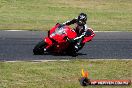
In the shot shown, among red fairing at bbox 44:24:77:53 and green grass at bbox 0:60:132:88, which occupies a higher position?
red fairing at bbox 44:24:77:53

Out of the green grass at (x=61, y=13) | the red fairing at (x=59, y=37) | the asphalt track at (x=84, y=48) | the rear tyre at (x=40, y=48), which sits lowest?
the green grass at (x=61, y=13)

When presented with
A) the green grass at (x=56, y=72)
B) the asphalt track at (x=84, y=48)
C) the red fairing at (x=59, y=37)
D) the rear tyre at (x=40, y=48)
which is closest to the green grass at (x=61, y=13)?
the asphalt track at (x=84, y=48)

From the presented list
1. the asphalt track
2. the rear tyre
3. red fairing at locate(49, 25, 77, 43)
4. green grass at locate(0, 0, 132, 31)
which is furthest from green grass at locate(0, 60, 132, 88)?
green grass at locate(0, 0, 132, 31)

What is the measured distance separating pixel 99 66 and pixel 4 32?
806 cm

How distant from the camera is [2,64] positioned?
1482 cm

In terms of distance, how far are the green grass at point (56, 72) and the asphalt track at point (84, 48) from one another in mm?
1297

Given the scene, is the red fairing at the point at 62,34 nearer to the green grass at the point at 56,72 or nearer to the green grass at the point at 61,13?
the green grass at the point at 56,72

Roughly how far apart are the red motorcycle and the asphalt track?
0.94ft

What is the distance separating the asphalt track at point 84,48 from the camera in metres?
16.9

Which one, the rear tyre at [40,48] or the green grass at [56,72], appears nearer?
the green grass at [56,72]

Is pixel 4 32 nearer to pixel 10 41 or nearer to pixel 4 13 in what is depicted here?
pixel 10 41

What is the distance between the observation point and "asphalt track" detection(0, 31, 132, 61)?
16.9 m

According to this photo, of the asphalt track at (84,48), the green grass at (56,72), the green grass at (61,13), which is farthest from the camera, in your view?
the green grass at (61,13)

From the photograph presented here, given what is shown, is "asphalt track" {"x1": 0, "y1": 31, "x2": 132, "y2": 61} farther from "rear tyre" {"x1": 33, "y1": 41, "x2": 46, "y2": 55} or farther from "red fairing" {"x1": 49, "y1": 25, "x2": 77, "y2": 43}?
"red fairing" {"x1": 49, "y1": 25, "x2": 77, "y2": 43}
